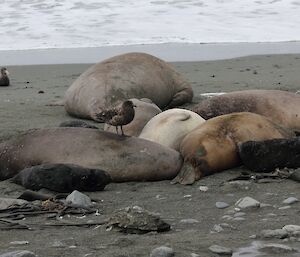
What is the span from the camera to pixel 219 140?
433 centimetres

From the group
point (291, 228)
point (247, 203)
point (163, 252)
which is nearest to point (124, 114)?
point (247, 203)

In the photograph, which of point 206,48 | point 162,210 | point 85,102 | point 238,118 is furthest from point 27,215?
point 206,48

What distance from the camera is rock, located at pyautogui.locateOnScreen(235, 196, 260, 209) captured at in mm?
3401

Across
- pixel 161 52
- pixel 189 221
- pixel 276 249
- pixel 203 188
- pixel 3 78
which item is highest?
pixel 276 249

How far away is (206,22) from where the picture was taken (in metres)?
15.1

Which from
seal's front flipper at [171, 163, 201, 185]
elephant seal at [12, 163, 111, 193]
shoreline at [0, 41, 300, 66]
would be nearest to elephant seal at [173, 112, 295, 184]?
seal's front flipper at [171, 163, 201, 185]

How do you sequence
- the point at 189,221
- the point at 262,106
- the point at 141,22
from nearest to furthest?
the point at 189,221 → the point at 262,106 → the point at 141,22

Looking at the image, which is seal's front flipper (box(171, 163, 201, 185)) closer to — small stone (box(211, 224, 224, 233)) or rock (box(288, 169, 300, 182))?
rock (box(288, 169, 300, 182))

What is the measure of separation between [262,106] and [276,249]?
2.94 meters

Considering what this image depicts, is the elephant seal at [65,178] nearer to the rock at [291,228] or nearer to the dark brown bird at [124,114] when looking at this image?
the dark brown bird at [124,114]

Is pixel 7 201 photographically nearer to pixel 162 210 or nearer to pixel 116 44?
pixel 162 210

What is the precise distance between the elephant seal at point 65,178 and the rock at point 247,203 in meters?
0.89

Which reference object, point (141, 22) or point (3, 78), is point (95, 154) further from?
point (141, 22)

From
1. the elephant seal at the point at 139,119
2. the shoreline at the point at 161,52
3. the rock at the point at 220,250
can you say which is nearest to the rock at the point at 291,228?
the rock at the point at 220,250
